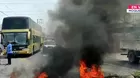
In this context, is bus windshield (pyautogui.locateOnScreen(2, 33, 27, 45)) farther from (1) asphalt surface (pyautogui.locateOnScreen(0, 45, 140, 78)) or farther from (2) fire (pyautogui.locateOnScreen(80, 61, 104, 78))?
(2) fire (pyautogui.locateOnScreen(80, 61, 104, 78))

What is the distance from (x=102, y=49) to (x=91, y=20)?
4.34ft

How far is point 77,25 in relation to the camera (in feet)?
43.1

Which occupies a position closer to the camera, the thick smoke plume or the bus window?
the thick smoke plume

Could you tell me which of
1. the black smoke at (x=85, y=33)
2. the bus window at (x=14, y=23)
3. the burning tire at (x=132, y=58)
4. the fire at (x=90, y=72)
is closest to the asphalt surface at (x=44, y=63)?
the black smoke at (x=85, y=33)

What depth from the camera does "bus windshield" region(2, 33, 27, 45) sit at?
25734mm

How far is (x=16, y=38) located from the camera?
85.3 ft

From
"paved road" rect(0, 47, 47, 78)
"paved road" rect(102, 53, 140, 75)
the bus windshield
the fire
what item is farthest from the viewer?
the bus windshield

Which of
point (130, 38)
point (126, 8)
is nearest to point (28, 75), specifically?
point (126, 8)

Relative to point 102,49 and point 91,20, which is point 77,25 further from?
point 102,49

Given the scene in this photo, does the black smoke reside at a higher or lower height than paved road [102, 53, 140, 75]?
higher

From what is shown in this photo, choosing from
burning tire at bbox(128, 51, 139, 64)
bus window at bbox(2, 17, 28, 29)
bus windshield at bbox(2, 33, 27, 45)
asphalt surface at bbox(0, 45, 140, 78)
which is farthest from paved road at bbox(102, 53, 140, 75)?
bus window at bbox(2, 17, 28, 29)

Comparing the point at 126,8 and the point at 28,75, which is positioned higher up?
the point at 126,8

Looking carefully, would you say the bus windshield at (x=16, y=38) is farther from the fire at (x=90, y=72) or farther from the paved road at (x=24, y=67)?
the fire at (x=90, y=72)

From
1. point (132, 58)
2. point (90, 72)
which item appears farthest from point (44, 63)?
point (132, 58)
